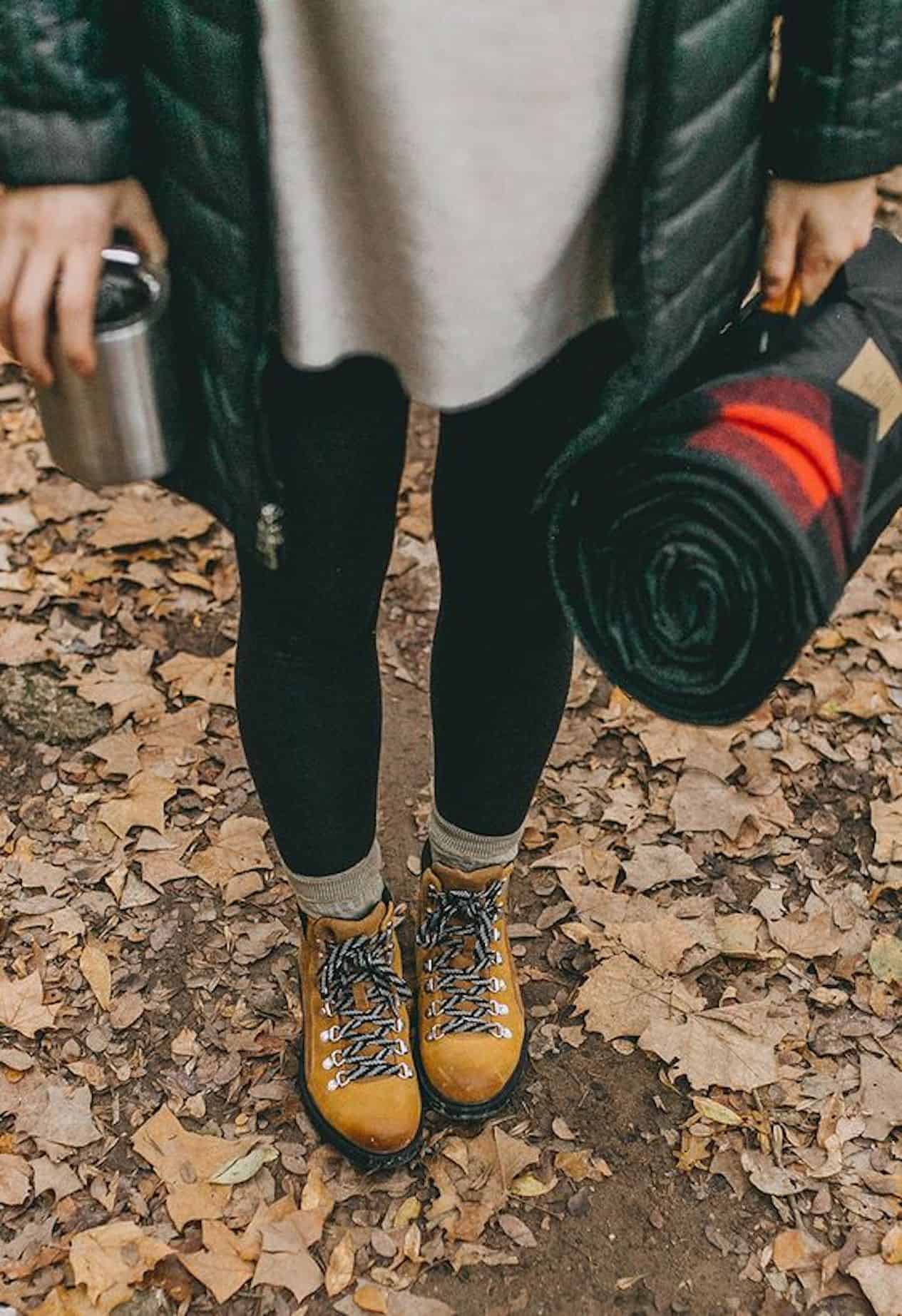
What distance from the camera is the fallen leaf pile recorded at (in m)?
1.95

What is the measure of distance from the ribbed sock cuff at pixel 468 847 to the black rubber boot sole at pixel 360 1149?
1.30ft

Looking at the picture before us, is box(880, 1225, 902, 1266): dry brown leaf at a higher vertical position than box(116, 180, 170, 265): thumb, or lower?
lower

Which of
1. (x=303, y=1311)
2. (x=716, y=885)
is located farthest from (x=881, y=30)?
(x=303, y=1311)

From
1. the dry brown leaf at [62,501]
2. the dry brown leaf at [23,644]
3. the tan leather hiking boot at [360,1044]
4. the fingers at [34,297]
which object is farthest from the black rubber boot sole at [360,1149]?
the dry brown leaf at [62,501]

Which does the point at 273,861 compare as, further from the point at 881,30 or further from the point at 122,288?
the point at 881,30

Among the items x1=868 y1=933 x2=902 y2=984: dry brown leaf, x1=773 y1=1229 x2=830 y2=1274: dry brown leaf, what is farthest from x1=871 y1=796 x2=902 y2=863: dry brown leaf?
x1=773 y1=1229 x2=830 y2=1274: dry brown leaf

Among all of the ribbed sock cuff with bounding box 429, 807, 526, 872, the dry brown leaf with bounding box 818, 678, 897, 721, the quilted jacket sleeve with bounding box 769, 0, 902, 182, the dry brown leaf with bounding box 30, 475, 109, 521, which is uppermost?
the quilted jacket sleeve with bounding box 769, 0, 902, 182

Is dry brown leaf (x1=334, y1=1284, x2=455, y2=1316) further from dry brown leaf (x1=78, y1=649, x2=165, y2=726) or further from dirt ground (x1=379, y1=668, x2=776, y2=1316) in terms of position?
dry brown leaf (x1=78, y1=649, x2=165, y2=726)

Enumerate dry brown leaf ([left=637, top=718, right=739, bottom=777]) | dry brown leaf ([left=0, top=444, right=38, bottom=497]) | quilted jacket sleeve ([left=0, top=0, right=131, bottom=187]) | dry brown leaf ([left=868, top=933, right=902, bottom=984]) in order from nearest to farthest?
quilted jacket sleeve ([left=0, top=0, right=131, bottom=187]) < dry brown leaf ([left=868, top=933, right=902, bottom=984]) < dry brown leaf ([left=637, top=718, right=739, bottom=777]) < dry brown leaf ([left=0, top=444, right=38, bottom=497])

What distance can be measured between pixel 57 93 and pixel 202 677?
1.72 meters

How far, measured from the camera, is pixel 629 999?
2268 millimetres

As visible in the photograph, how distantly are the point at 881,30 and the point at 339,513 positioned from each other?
0.71 m

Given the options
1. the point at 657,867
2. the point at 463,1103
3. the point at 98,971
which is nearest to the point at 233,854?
the point at 98,971

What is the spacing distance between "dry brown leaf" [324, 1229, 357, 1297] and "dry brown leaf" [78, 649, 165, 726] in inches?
45.5
